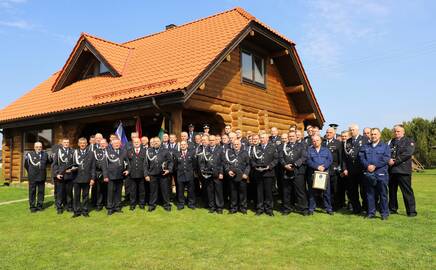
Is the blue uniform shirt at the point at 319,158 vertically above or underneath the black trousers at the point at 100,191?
above

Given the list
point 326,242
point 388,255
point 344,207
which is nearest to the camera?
point 388,255

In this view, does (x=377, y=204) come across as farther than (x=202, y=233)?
Yes

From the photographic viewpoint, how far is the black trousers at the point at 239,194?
324 inches

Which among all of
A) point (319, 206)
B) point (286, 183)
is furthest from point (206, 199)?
point (319, 206)

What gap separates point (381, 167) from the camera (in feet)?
24.2

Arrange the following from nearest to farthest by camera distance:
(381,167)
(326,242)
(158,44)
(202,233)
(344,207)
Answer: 1. (326,242)
2. (202,233)
3. (381,167)
4. (344,207)
5. (158,44)

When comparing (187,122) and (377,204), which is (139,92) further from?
(377,204)

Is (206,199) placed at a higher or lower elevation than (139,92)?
lower

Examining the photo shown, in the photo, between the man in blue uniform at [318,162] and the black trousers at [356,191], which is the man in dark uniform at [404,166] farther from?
the man in blue uniform at [318,162]

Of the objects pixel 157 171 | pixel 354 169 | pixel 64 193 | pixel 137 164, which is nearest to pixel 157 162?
pixel 157 171

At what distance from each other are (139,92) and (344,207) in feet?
21.4

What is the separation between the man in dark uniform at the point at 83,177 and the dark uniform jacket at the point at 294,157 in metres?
4.49

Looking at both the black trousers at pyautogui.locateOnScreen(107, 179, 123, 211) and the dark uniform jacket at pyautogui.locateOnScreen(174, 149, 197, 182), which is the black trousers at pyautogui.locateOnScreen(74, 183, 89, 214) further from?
the dark uniform jacket at pyautogui.locateOnScreen(174, 149, 197, 182)

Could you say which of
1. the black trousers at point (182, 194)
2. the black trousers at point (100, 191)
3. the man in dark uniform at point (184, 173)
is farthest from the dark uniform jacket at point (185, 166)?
the black trousers at point (100, 191)
